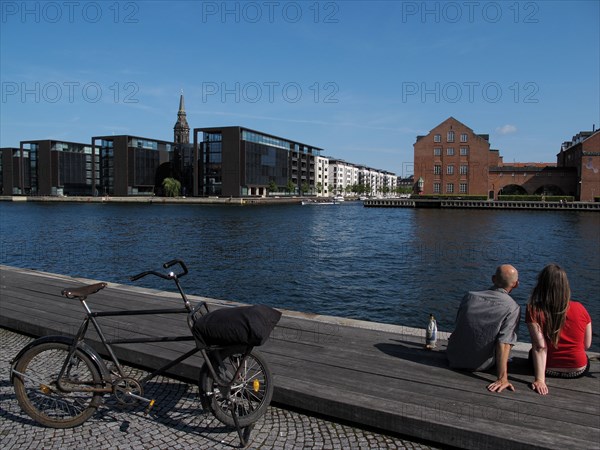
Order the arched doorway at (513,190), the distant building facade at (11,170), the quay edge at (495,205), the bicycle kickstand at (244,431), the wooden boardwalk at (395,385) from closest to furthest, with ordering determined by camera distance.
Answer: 1. the wooden boardwalk at (395,385)
2. the bicycle kickstand at (244,431)
3. the quay edge at (495,205)
4. the arched doorway at (513,190)
5. the distant building facade at (11,170)

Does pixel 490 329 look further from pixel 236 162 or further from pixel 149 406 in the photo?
pixel 236 162

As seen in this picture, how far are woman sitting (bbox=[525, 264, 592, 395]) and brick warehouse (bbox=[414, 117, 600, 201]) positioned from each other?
11035 cm

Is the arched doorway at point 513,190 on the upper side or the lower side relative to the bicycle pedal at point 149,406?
upper

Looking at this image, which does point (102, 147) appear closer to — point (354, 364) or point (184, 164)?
point (184, 164)

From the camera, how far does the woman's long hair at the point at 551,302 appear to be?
4.46 m

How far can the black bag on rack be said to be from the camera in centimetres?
394

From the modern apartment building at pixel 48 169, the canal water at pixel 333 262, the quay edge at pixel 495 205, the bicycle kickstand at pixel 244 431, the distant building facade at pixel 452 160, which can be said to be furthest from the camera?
the modern apartment building at pixel 48 169

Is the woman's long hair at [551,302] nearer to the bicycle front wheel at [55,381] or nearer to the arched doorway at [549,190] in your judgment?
the bicycle front wheel at [55,381]

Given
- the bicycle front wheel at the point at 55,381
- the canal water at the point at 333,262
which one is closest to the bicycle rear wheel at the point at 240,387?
the bicycle front wheel at the point at 55,381

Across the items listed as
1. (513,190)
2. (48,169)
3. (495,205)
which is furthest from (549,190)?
(48,169)

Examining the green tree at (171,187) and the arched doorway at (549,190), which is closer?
the arched doorway at (549,190)

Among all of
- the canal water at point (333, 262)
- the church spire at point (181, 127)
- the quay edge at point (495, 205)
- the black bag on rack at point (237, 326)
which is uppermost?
the church spire at point (181, 127)

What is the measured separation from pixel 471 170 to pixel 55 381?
113 m

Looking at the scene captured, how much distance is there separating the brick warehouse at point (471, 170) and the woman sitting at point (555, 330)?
362ft
